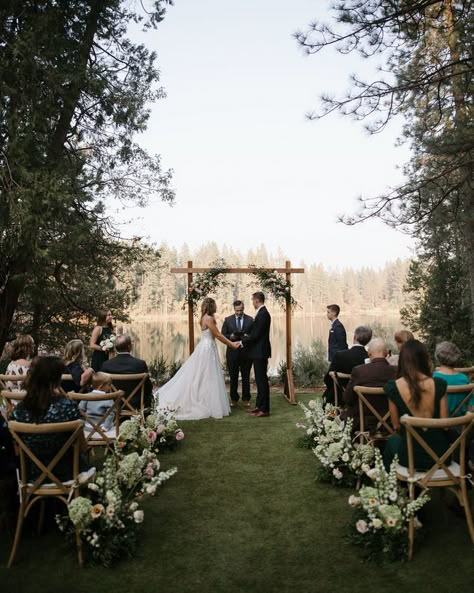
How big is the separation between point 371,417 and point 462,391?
928mm

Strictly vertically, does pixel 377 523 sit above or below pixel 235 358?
below

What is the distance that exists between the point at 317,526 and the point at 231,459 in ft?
6.29

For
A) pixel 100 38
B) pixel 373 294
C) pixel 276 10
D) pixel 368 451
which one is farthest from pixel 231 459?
pixel 373 294

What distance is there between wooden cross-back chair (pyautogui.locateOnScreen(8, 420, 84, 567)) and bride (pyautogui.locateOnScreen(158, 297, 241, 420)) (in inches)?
168

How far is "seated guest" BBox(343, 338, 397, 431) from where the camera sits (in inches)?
191

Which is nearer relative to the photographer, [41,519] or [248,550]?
[248,550]

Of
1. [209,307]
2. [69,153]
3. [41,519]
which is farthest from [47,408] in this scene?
[69,153]

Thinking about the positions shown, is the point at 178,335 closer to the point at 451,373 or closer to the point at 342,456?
the point at 342,456

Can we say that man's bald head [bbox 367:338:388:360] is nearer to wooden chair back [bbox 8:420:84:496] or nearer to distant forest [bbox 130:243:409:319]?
wooden chair back [bbox 8:420:84:496]

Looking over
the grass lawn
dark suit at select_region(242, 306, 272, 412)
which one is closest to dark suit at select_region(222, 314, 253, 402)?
dark suit at select_region(242, 306, 272, 412)

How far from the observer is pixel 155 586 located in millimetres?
3178

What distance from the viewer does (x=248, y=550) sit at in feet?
12.0

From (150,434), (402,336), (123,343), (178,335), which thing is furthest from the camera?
(178,335)

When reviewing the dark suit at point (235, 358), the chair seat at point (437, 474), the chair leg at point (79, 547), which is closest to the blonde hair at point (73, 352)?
the chair leg at point (79, 547)
